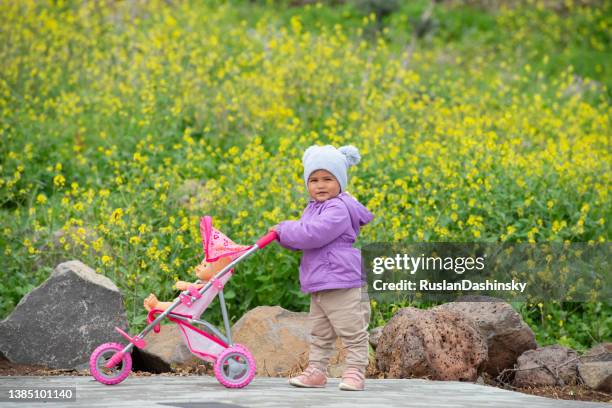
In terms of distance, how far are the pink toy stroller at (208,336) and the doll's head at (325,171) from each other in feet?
1.13

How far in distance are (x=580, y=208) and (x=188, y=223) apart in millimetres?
3336

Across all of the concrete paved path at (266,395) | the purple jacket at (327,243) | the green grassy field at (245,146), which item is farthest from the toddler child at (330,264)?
the green grassy field at (245,146)

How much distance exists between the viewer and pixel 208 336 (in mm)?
4535

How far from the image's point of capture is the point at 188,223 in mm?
6730

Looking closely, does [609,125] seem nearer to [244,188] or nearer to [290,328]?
[244,188]

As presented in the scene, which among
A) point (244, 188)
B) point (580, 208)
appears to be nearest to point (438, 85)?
point (580, 208)

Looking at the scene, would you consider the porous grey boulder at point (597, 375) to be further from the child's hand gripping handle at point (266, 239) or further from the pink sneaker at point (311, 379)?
the child's hand gripping handle at point (266, 239)

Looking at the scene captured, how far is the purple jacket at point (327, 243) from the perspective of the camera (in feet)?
14.4

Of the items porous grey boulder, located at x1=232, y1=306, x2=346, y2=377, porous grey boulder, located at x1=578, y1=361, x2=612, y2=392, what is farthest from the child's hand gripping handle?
porous grey boulder, located at x1=578, y1=361, x2=612, y2=392

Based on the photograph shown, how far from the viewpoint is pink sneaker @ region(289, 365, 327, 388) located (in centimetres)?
448

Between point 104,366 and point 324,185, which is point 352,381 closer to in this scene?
point 324,185

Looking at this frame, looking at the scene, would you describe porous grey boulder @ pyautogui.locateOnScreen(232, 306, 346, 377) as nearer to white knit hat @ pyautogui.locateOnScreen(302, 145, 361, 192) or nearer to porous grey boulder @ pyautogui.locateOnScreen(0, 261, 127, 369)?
porous grey boulder @ pyautogui.locateOnScreen(0, 261, 127, 369)

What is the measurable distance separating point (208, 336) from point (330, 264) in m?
0.72

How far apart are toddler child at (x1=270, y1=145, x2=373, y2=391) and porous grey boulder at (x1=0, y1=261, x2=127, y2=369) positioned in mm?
1544
